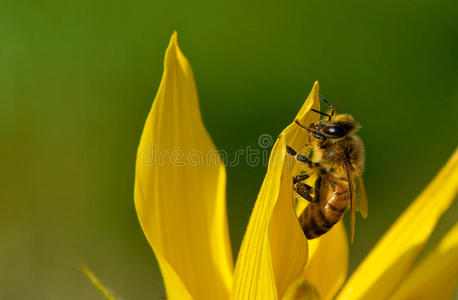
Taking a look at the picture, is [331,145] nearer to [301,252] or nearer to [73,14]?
[301,252]

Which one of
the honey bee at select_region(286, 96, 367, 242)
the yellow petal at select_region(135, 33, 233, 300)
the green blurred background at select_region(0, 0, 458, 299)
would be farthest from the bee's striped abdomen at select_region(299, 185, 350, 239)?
the green blurred background at select_region(0, 0, 458, 299)

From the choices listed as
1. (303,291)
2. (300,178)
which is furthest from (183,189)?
(303,291)

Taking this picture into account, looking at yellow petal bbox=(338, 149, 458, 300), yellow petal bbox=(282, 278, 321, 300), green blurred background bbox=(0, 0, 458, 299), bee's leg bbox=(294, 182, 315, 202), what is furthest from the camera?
green blurred background bbox=(0, 0, 458, 299)

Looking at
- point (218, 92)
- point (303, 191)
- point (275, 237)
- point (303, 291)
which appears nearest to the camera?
point (303, 291)

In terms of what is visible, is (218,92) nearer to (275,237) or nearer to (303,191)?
(303,191)

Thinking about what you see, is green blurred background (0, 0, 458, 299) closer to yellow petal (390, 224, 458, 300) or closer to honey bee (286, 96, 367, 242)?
honey bee (286, 96, 367, 242)
